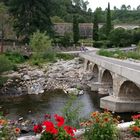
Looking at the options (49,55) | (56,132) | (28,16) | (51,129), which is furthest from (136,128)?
(28,16)

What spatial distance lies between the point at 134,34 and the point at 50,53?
82.4 ft

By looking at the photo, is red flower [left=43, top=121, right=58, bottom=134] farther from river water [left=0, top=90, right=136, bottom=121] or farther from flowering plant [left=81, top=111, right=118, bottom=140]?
river water [left=0, top=90, right=136, bottom=121]

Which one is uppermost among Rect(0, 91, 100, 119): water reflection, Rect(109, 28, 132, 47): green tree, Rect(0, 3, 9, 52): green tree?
Rect(0, 3, 9, 52): green tree

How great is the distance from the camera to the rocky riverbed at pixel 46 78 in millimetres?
45463

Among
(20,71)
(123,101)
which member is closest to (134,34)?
(20,71)

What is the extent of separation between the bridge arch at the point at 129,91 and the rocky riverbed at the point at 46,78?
8961 mm

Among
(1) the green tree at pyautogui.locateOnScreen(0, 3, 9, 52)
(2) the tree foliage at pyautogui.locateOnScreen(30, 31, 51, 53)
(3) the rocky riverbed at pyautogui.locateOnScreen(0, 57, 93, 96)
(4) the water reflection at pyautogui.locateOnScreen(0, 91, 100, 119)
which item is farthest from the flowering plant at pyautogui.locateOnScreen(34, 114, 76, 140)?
(1) the green tree at pyautogui.locateOnScreen(0, 3, 9, 52)

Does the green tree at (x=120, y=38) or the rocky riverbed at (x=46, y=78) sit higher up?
the green tree at (x=120, y=38)

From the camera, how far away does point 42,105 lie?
35.7 metres

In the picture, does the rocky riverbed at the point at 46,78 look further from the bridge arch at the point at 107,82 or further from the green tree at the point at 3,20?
the green tree at the point at 3,20

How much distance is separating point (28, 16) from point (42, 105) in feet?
129

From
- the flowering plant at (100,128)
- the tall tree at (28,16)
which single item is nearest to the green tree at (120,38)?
the tall tree at (28,16)

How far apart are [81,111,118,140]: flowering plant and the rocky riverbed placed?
30401mm

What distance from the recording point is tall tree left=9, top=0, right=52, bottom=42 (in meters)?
71.7
